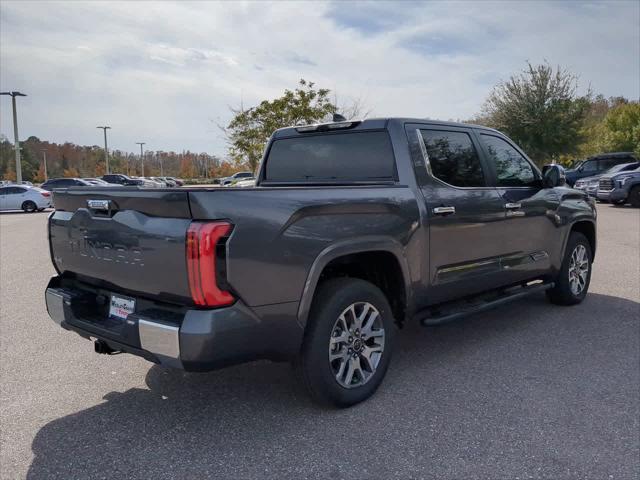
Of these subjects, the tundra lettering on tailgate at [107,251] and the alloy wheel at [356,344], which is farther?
the alloy wheel at [356,344]

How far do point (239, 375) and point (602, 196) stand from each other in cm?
2067

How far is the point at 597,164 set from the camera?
26.2 meters

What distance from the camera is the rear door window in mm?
4199

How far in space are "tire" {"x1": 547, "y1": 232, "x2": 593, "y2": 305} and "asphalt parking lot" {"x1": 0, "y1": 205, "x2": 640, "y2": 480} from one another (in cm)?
72

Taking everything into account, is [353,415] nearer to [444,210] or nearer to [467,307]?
[467,307]

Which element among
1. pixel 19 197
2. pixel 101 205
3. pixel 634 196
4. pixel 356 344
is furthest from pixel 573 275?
pixel 19 197

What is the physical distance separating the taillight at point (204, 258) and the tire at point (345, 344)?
81 cm

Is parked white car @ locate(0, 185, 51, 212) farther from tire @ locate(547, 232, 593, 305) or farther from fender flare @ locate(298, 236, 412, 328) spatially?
fender flare @ locate(298, 236, 412, 328)

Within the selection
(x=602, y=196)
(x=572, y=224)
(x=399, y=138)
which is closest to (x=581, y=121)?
(x=602, y=196)

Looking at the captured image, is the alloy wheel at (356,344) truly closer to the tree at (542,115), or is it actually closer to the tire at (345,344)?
the tire at (345,344)

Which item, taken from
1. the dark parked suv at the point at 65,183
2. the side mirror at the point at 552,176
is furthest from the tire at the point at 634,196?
the dark parked suv at the point at 65,183

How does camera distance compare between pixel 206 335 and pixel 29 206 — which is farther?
A: pixel 29 206

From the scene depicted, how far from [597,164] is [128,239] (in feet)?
90.7

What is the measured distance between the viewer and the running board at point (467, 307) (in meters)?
4.16
